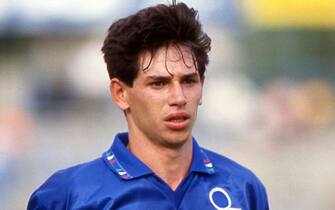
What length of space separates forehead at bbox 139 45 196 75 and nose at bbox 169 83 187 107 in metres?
0.06

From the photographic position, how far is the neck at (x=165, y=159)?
3666 mm

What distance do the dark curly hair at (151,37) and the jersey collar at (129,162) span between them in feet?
0.85

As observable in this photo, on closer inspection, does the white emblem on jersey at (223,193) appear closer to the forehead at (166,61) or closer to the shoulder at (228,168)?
the shoulder at (228,168)

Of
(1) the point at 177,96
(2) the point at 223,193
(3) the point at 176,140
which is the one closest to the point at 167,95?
(1) the point at 177,96

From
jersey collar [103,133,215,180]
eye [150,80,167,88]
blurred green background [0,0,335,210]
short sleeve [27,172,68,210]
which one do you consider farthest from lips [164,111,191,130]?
blurred green background [0,0,335,210]

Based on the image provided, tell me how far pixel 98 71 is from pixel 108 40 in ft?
26.9

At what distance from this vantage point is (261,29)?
12.7 metres

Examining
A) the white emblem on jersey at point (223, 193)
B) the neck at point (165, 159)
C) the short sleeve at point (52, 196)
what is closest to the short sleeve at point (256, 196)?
the white emblem on jersey at point (223, 193)

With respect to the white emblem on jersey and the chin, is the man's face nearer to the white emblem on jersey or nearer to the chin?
the chin

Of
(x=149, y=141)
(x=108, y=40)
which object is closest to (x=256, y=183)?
(x=149, y=141)

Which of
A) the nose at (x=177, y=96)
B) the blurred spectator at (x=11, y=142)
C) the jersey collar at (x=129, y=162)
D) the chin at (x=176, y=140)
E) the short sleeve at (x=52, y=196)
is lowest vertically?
the blurred spectator at (x=11, y=142)

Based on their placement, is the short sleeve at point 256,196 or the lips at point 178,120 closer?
the lips at point 178,120

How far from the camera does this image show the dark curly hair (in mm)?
3600

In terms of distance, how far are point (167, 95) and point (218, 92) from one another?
790 cm
